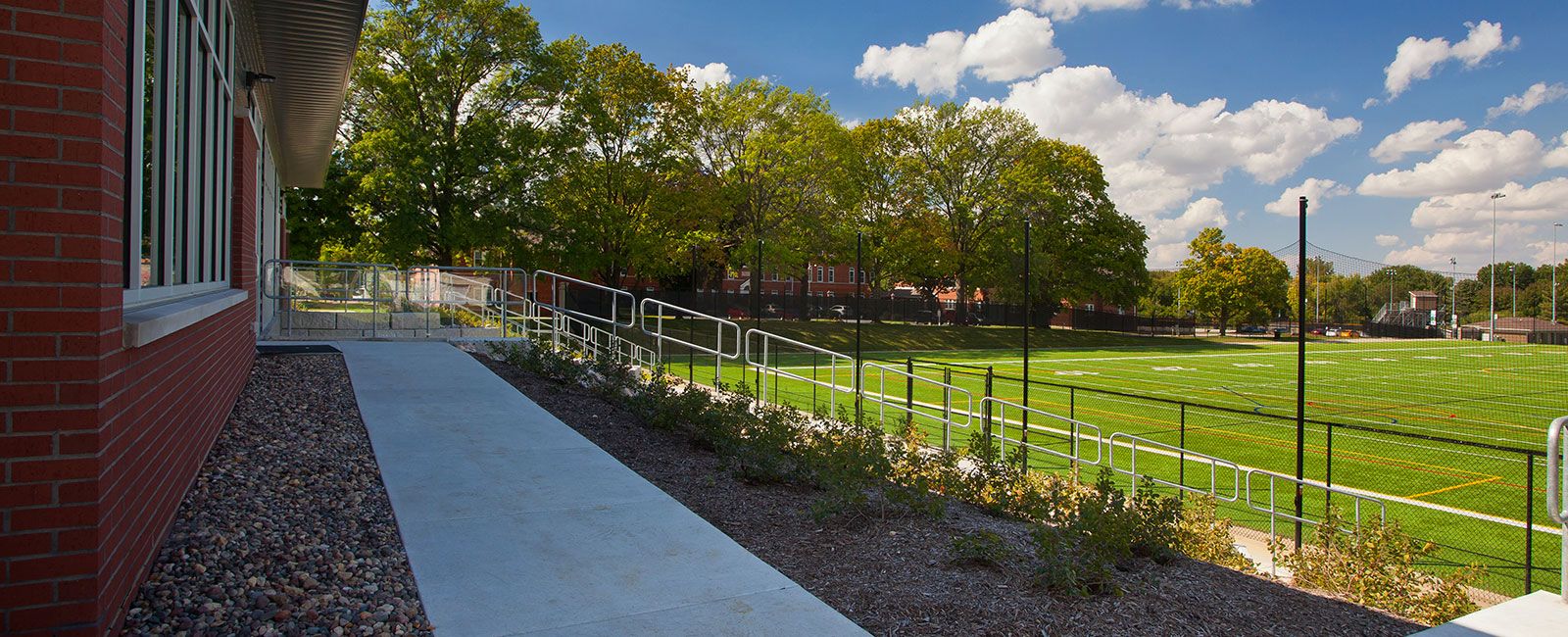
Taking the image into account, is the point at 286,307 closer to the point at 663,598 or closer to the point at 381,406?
the point at 381,406

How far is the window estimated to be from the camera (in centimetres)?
383

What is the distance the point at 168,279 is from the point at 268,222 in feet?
39.2

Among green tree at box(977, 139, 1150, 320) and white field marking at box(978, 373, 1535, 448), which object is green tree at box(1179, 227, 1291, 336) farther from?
white field marking at box(978, 373, 1535, 448)

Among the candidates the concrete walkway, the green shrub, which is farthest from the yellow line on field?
the concrete walkway

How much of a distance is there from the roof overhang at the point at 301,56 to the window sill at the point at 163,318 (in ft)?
13.3

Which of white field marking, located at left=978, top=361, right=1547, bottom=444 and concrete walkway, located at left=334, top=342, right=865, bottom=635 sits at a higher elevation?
concrete walkway, located at left=334, top=342, right=865, bottom=635

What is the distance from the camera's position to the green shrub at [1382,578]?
16.9 feet

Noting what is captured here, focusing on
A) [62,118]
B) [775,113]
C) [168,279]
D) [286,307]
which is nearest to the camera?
[62,118]

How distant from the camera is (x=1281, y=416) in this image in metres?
12.7

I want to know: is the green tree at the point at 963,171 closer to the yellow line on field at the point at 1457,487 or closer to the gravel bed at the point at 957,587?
the yellow line on field at the point at 1457,487

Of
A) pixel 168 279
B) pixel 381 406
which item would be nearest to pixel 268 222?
pixel 381 406

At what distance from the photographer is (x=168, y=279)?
465 centimetres

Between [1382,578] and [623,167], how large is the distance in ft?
113

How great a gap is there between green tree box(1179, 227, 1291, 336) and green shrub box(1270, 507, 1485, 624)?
7437 centimetres
